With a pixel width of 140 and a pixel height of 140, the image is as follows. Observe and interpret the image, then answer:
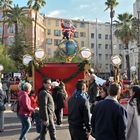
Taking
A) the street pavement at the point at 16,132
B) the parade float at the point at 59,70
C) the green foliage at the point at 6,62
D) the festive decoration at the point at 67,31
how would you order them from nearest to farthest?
1. the street pavement at the point at 16,132
2. the parade float at the point at 59,70
3. the festive decoration at the point at 67,31
4. the green foliage at the point at 6,62

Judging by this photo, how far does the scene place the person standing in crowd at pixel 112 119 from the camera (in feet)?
22.3

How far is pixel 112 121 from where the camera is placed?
22.4ft

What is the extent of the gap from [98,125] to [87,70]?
43.9 feet

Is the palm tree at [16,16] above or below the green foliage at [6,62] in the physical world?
above

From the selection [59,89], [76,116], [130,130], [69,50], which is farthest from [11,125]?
[130,130]

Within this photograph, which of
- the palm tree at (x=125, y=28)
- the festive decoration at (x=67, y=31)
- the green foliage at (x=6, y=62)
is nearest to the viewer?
the festive decoration at (x=67, y=31)

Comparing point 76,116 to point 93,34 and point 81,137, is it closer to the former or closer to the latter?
point 81,137

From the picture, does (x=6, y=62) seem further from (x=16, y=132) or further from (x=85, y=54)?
(x=16, y=132)

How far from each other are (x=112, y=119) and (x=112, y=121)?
1.1 inches

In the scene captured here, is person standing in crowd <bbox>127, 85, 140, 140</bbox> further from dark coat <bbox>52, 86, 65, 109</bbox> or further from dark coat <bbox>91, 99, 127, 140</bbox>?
dark coat <bbox>52, 86, 65, 109</bbox>

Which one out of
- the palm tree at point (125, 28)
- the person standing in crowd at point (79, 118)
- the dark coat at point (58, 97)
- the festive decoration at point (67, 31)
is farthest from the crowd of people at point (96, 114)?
the palm tree at point (125, 28)

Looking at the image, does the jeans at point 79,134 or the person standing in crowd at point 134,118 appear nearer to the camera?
the person standing in crowd at point 134,118

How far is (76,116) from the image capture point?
8445 millimetres

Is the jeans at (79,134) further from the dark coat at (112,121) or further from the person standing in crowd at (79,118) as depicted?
the dark coat at (112,121)
